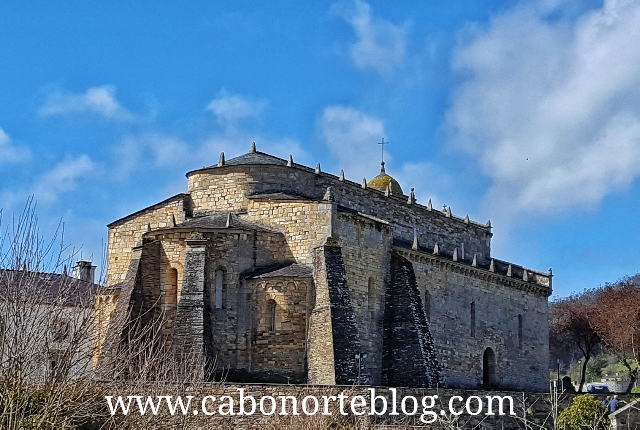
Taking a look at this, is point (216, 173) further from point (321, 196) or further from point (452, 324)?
point (452, 324)

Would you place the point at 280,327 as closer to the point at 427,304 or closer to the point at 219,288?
the point at 219,288

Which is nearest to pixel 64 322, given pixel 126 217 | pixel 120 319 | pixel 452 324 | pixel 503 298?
pixel 120 319

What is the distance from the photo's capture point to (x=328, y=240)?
33.3 meters

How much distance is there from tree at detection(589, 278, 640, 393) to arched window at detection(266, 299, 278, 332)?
82.8ft

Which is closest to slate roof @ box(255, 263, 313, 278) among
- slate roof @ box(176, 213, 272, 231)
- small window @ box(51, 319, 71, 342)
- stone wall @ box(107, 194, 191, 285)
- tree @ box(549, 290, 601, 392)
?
slate roof @ box(176, 213, 272, 231)

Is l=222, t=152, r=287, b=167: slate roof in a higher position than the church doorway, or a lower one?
higher

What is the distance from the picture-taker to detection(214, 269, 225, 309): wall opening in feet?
108

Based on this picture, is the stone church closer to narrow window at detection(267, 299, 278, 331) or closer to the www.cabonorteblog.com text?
narrow window at detection(267, 299, 278, 331)

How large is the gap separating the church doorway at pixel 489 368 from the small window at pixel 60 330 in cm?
3129

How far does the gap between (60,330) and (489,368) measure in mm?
32170

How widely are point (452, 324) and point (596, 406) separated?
13224 millimetres

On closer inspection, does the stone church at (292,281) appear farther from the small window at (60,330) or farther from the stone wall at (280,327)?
the small window at (60,330)

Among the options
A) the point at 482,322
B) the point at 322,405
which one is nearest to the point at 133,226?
the point at 322,405

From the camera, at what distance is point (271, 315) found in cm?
3300
